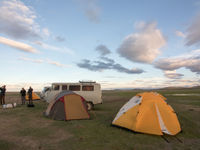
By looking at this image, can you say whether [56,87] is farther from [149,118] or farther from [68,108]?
[149,118]

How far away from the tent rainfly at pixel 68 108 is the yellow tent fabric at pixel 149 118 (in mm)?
3563

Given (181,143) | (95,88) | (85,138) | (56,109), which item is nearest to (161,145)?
(181,143)

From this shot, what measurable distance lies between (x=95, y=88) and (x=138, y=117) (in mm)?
8517

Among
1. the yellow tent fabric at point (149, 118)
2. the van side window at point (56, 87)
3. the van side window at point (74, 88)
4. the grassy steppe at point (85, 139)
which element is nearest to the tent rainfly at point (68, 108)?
the grassy steppe at point (85, 139)

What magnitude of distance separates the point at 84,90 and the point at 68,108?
488 cm

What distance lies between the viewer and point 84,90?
15836 millimetres

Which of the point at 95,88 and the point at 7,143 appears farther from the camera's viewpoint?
the point at 95,88

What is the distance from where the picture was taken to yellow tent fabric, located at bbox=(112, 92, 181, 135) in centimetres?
778

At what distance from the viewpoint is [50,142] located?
6562 millimetres

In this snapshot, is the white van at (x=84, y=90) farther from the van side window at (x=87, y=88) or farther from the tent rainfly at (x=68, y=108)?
the tent rainfly at (x=68, y=108)

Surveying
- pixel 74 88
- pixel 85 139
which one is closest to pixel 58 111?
pixel 74 88

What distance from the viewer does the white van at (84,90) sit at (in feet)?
51.1

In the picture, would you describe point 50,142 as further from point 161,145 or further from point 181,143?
point 181,143

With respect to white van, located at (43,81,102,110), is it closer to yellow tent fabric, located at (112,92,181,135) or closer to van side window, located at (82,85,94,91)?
van side window, located at (82,85,94,91)
